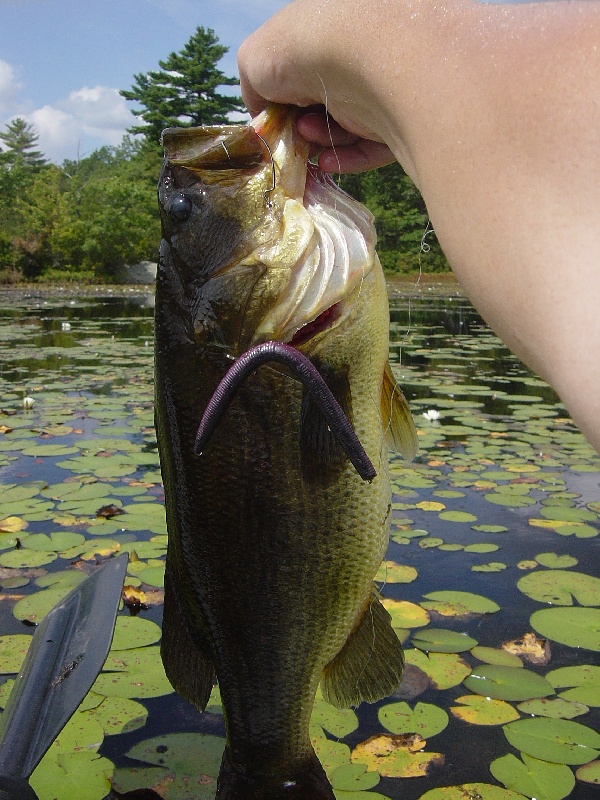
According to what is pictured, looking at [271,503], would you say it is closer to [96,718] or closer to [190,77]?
[96,718]

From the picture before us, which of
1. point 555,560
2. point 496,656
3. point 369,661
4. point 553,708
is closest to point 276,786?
point 369,661

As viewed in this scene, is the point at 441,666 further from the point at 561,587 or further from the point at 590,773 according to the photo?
the point at 561,587

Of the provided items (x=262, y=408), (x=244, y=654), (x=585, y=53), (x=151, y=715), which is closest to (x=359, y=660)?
(x=244, y=654)

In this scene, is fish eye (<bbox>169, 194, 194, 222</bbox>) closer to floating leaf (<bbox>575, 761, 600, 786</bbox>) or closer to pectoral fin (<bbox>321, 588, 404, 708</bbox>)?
pectoral fin (<bbox>321, 588, 404, 708</bbox>)

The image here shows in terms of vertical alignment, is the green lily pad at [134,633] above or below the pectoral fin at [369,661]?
below

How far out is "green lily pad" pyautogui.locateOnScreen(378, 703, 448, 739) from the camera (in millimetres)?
2592

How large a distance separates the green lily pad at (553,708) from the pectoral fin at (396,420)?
1.37 meters

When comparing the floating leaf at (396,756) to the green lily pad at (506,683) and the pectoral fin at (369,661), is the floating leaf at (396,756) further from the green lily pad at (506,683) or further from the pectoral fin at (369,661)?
the pectoral fin at (369,661)

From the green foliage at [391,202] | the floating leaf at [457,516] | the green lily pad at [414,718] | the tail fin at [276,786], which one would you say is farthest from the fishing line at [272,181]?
the green foliage at [391,202]

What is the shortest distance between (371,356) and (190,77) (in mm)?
41397

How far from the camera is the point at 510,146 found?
0.95 m

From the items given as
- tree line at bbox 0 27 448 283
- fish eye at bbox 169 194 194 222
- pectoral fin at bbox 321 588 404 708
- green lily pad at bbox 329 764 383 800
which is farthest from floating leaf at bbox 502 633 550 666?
tree line at bbox 0 27 448 283

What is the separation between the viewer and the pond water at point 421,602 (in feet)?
7.96

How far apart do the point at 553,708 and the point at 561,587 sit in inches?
37.8
